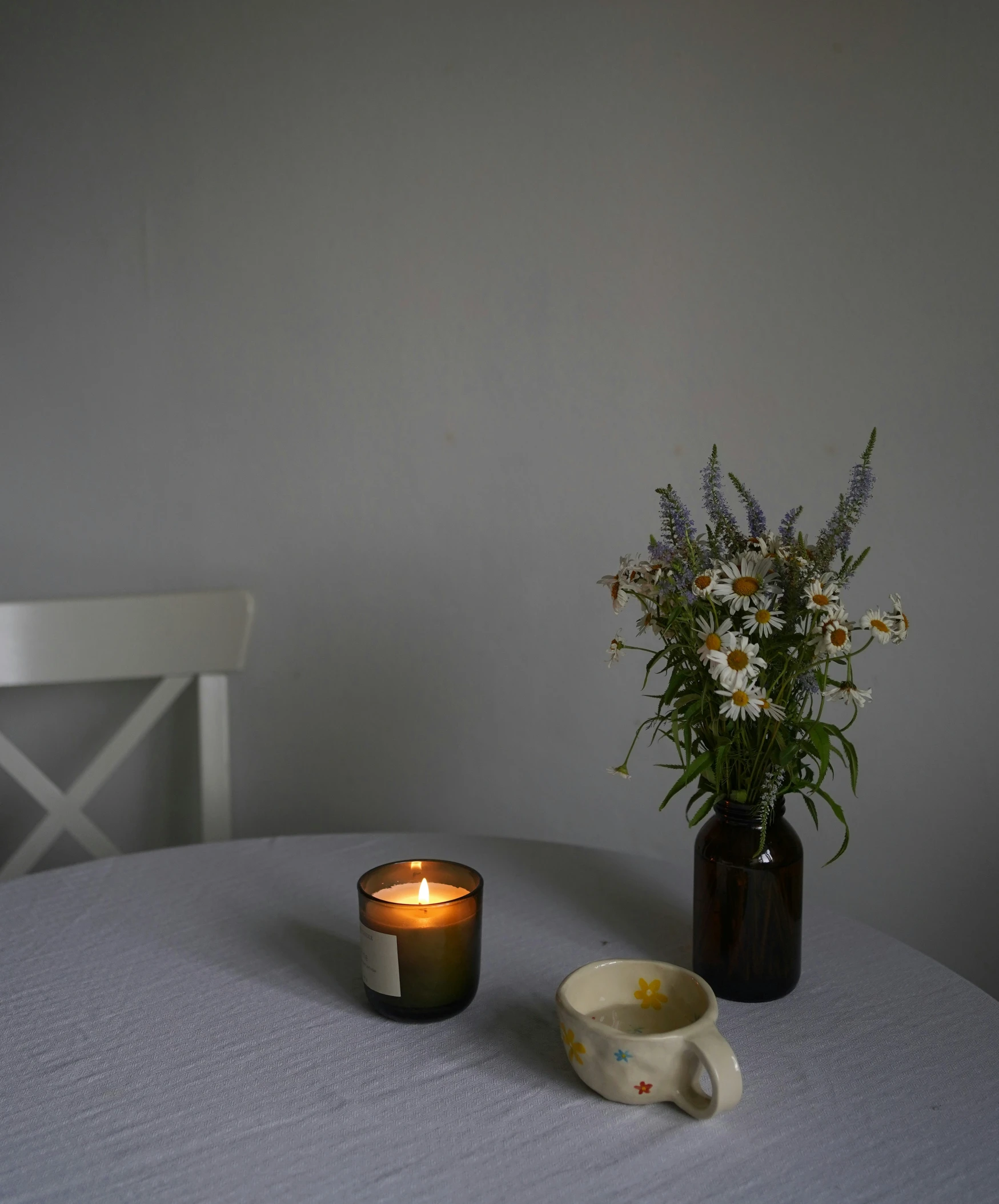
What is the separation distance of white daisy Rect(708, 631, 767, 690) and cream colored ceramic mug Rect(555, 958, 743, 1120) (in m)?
0.20

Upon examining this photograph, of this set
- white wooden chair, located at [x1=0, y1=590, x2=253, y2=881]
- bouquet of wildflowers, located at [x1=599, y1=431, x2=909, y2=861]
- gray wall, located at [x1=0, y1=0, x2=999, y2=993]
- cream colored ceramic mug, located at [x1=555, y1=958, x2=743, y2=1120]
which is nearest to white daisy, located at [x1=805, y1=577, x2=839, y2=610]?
bouquet of wildflowers, located at [x1=599, y1=431, x2=909, y2=861]

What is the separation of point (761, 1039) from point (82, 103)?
141cm

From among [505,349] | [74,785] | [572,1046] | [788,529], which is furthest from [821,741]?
[74,785]

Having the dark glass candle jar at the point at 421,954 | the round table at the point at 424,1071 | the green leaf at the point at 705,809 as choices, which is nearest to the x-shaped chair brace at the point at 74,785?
the round table at the point at 424,1071

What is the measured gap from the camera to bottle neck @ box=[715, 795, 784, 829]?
762 millimetres

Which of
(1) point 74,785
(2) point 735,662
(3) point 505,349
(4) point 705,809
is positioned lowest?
(1) point 74,785

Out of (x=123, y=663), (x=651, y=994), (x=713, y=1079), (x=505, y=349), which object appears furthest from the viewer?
(x=505, y=349)

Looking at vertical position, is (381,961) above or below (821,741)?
below

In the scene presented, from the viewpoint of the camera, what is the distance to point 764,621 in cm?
72

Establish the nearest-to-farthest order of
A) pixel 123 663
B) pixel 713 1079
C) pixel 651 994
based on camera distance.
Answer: pixel 713 1079 < pixel 651 994 < pixel 123 663

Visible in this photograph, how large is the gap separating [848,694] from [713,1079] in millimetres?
296

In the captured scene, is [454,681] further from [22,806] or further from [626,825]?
[22,806]

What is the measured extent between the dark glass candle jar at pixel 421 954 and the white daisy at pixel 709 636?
9.5 inches

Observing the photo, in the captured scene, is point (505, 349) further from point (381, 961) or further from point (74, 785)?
point (381, 961)
